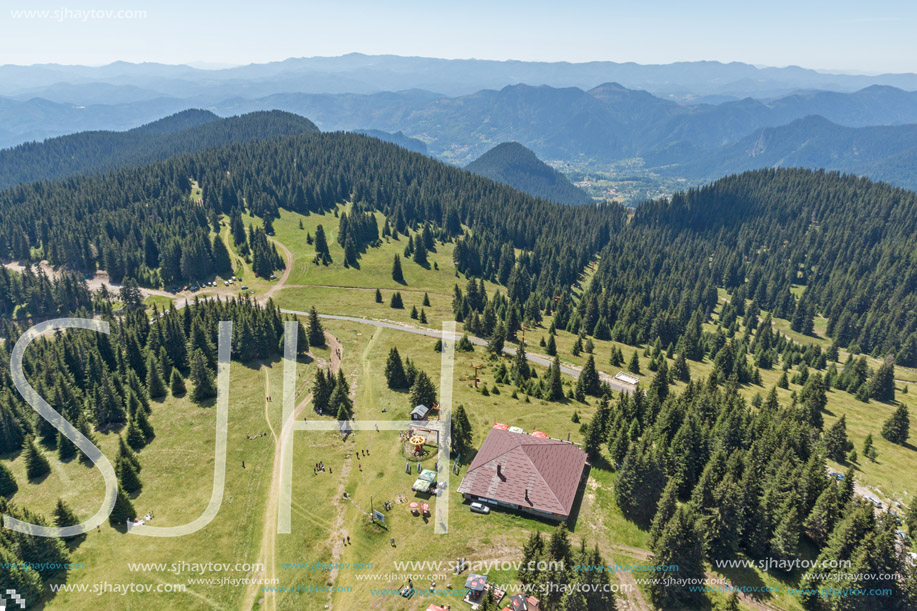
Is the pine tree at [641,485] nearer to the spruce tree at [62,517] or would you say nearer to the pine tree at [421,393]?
the pine tree at [421,393]

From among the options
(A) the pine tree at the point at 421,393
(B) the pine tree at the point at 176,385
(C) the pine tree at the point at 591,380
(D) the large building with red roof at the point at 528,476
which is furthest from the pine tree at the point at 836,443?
(B) the pine tree at the point at 176,385

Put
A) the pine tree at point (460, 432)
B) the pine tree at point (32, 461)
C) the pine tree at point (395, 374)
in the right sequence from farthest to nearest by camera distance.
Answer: the pine tree at point (395, 374) → the pine tree at point (460, 432) → the pine tree at point (32, 461)

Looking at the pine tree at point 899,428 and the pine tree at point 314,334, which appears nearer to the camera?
the pine tree at point 899,428

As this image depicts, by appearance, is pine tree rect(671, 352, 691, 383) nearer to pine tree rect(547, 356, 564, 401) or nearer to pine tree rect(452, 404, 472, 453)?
pine tree rect(547, 356, 564, 401)

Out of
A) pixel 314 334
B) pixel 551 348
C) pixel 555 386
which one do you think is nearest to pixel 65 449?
pixel 314 334

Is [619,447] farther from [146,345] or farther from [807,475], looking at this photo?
[146,345]

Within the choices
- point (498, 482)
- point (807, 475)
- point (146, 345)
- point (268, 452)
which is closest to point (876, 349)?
point (807, 475)
